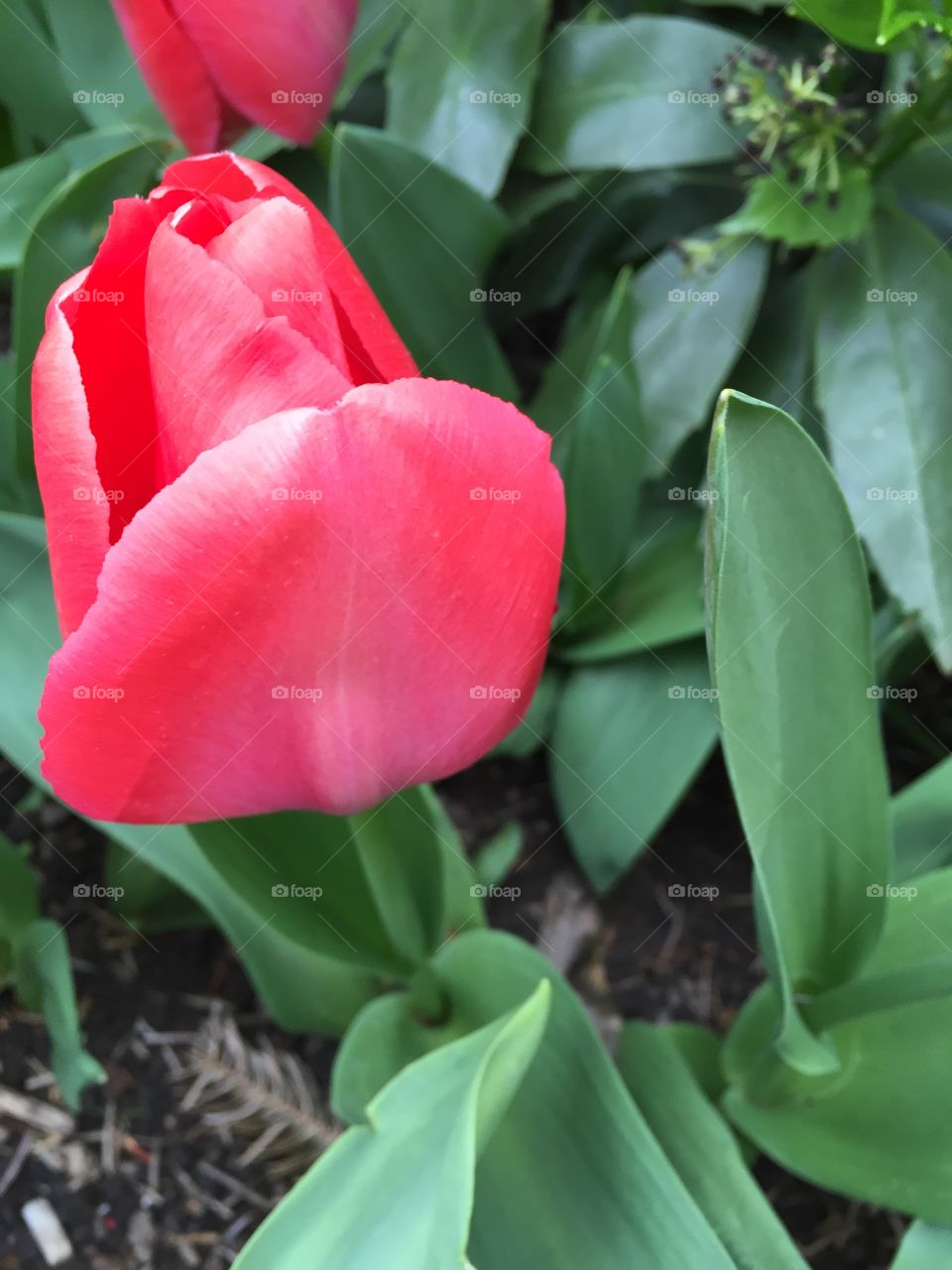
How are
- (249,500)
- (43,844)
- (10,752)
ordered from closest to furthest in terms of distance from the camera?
1. (249,500)
2. (10,752)
3. (43,844)

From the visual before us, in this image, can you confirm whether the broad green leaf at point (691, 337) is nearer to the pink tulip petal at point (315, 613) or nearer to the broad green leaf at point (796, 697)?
the broad green leaf at point (796, 697)

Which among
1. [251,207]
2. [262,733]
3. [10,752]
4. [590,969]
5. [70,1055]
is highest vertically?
[251,207]

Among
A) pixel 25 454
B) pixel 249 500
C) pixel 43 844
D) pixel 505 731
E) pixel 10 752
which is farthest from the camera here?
pixel 43 844

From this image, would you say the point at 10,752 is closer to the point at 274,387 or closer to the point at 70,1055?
the point at 70,1055

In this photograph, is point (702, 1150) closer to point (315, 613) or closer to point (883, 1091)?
point (883, 1091)

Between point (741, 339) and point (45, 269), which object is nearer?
point (45, 269)

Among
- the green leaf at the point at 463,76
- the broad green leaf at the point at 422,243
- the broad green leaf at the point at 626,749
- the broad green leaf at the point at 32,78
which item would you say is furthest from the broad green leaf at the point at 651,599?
the broad green leaf at the point at 32,78

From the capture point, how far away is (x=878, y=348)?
71 centimetres

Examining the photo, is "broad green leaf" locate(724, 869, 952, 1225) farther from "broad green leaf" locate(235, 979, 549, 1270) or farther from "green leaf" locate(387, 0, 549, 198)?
"green leaf" locate(387, 0, 549, 198)

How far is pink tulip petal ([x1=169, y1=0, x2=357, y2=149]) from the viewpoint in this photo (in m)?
0.53

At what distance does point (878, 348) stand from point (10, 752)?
0.57 metres

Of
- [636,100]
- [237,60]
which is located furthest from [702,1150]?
[636,100]

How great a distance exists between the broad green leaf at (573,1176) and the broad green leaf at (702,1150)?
0.04 metres

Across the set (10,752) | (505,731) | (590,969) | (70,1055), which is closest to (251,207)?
(505,731)
